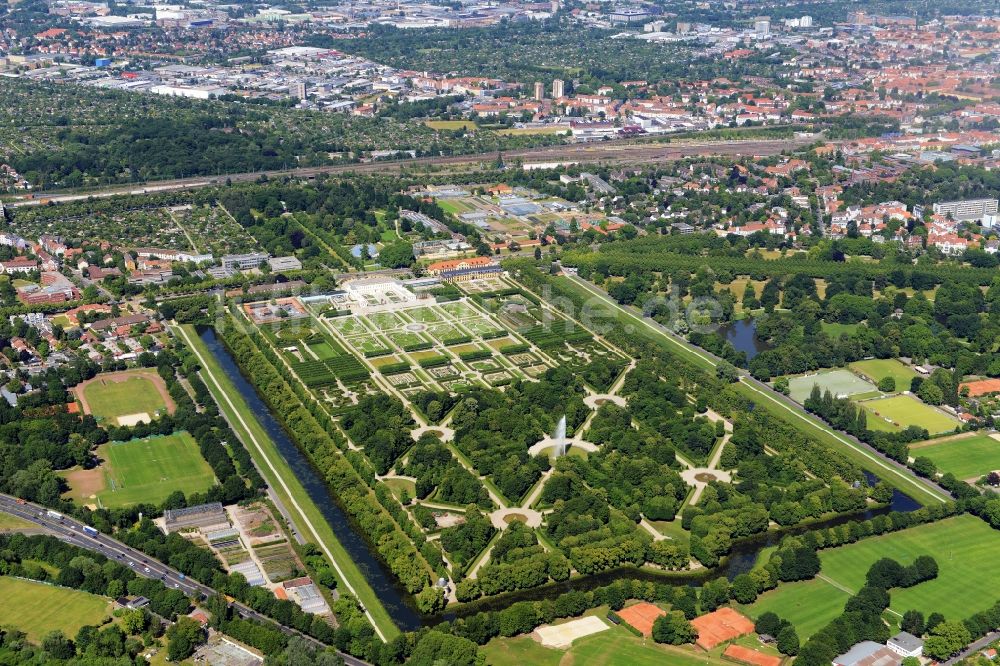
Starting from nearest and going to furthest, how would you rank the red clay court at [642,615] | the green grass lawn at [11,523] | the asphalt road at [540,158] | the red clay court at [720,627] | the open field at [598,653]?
the open field at [598,653] → the red clay court at [720,627] → the red clay court at [642,615] → the green grass lawn at [11,523] → the asphalt road at [540,158]

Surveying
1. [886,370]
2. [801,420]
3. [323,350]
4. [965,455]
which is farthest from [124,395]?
→ [965,455]

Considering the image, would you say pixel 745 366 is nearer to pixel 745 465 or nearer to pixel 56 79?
pixel 745 465

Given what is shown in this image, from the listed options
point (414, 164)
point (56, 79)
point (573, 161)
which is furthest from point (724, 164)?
point (56, 79)

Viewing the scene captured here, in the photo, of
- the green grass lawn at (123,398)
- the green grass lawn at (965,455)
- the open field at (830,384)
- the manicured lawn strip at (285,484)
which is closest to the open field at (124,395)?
the green grass lawn at (123,398)

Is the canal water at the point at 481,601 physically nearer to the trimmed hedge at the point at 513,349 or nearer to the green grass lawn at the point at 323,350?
the green grass lawn at the point at 323,350

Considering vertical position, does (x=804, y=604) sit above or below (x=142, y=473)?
below

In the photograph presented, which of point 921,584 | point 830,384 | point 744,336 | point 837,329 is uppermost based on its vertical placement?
point 921,584

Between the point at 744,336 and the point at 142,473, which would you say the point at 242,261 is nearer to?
the point at 142,473

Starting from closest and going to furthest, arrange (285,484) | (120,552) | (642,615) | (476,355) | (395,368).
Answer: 1. (642,615)
2. (120,552)
3. (285,484)
4. (395,368)
5. (476,355)
